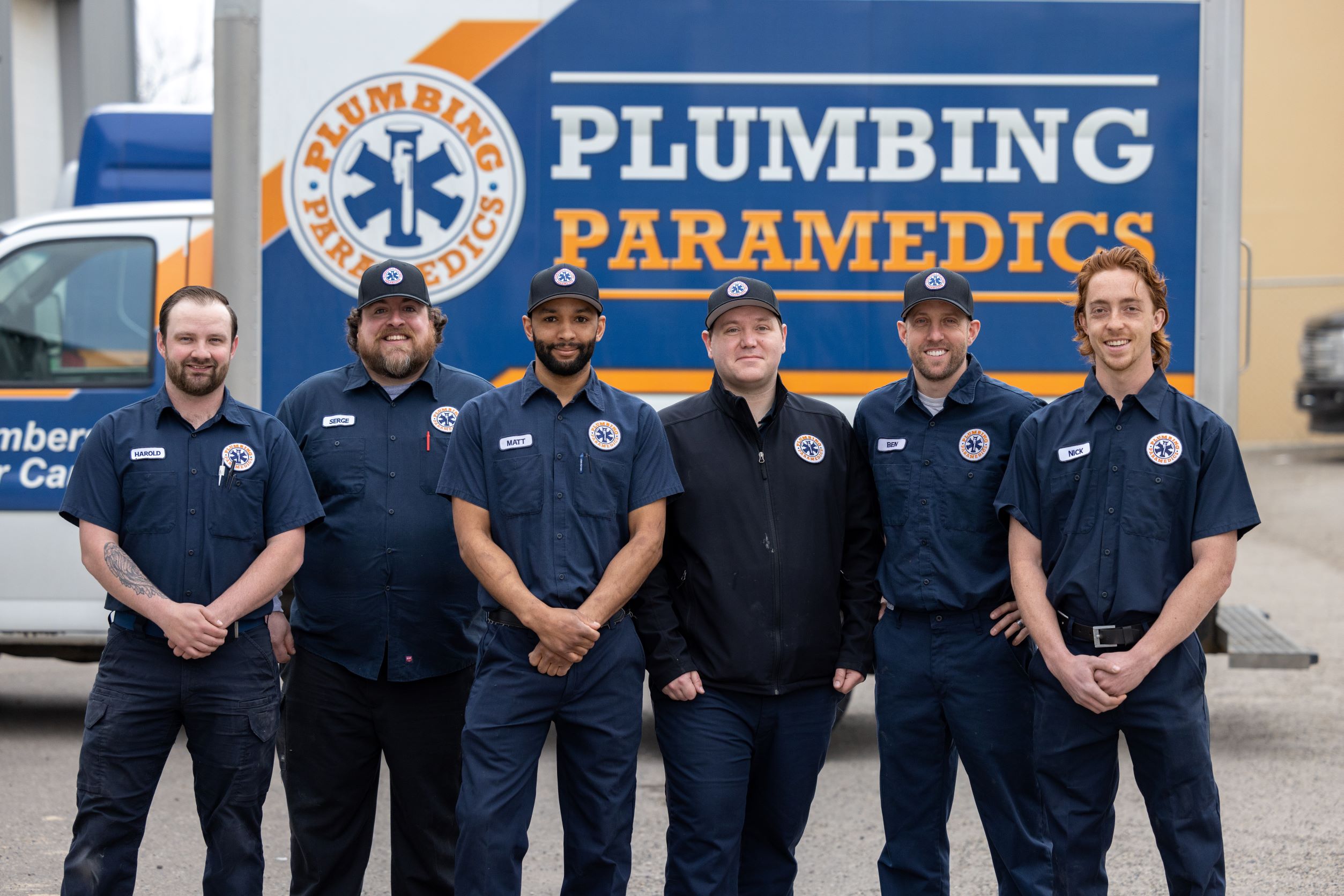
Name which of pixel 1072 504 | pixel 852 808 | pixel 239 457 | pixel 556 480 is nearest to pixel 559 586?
pixel 556 480

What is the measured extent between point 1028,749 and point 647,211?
2.61 m

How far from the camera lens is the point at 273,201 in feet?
17.2

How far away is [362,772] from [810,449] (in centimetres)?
160

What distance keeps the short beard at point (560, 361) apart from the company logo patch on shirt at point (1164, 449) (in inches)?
58.0

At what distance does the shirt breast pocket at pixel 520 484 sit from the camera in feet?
11.4

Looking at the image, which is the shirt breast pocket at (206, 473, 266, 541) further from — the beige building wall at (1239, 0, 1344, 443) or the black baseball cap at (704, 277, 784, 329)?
the beige building wall at (1239, 0, 1344, 443)

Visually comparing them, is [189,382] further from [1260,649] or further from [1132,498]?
[1260,649]

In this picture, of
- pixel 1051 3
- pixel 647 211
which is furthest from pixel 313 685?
pixel 1051 3

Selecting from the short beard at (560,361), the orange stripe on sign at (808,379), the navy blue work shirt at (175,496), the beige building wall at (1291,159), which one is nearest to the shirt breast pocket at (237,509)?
the navy blue work shirt at (175,496)

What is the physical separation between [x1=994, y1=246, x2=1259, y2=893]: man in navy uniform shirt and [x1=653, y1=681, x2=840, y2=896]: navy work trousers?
63cm

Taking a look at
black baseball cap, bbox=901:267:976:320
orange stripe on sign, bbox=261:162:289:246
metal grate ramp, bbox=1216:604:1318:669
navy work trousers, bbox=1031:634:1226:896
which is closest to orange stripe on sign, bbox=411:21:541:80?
orange stripe on sign, bbox=261:162:289:246

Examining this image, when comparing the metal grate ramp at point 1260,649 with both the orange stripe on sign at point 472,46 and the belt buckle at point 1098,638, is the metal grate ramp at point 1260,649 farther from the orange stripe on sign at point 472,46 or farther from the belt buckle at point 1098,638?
the orange stripe on sign at point 472,46

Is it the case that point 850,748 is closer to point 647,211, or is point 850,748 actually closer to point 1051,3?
point 647,211

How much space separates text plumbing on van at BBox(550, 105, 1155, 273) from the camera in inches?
204
